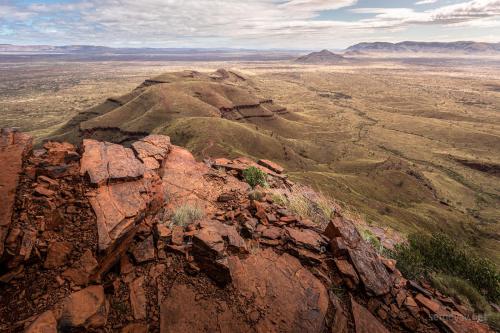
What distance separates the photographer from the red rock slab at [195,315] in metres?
7.66

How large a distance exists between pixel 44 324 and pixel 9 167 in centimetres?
519

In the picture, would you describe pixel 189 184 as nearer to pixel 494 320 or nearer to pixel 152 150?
pixel 152 150

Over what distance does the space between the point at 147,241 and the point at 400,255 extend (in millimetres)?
11715

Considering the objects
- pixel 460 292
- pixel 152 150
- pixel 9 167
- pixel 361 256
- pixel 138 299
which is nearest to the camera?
pixel 138 299

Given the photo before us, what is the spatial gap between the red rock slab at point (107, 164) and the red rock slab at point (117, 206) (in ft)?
1.16

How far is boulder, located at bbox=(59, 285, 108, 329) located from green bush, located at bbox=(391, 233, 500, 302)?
40.1 feet

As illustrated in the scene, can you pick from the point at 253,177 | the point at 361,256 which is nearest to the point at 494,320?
the point at 361,256

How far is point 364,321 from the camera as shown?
8938 mm

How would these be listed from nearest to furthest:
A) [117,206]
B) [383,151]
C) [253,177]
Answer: [117,206]
[253,177]
[383,151]

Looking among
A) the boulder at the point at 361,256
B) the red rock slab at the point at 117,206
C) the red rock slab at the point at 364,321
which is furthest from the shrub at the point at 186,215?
the red rock slab at the point at 364,321

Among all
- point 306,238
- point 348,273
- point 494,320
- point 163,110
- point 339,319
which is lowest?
point 163,110

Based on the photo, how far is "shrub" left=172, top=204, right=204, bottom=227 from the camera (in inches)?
436

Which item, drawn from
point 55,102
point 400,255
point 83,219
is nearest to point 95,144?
point 83,219

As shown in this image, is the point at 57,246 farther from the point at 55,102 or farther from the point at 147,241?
the point at 55,102
